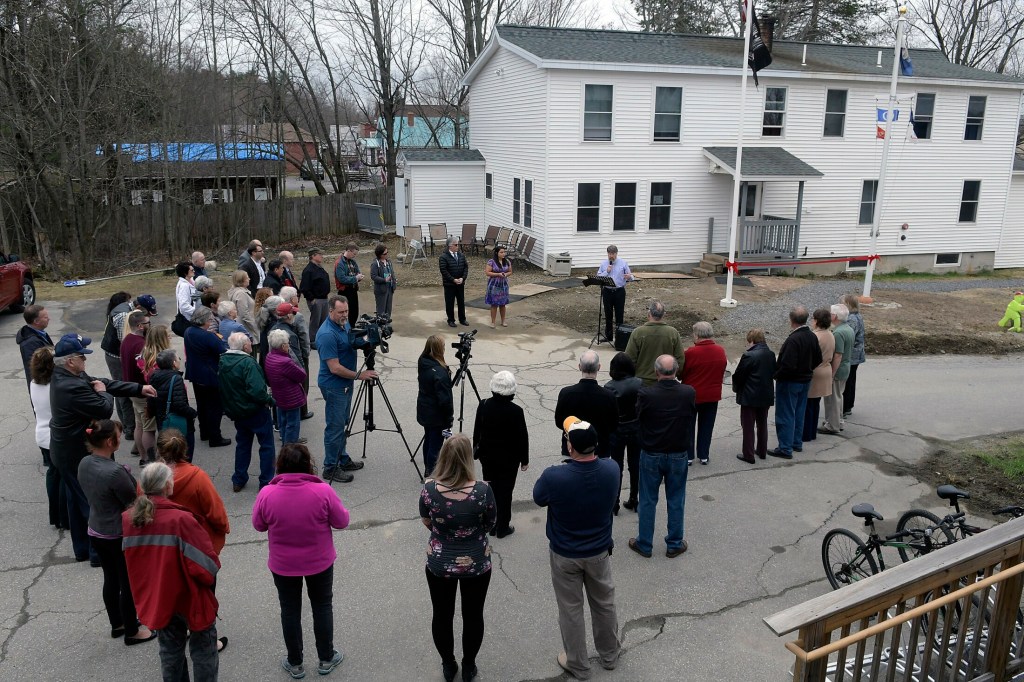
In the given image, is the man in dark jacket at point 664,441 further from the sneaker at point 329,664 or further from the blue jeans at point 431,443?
the sneaker at point 329,664

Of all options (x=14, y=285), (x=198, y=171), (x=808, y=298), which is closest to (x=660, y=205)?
(x=808, y=298)

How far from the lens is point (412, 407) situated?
10.2 m

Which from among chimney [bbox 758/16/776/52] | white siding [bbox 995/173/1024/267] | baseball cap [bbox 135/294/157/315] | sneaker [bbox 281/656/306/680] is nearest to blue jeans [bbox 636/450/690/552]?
sneaker [bbox 281/656/306/680]

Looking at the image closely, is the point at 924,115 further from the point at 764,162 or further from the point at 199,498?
the point at 199,498

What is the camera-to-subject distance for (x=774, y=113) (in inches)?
850

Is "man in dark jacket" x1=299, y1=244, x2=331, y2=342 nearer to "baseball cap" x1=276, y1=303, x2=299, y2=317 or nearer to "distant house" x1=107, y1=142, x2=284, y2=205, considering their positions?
"baseball cap" x1=276, y1=303, x2=299, y2=317

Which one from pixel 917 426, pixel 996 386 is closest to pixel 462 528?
pixel 917 426

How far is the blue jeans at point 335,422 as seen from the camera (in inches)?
306

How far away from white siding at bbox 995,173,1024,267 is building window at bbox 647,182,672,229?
12.7 m

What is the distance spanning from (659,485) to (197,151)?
22.7 metres

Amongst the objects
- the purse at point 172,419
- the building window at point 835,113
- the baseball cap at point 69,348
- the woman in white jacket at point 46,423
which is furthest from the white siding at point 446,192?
the baseball cap at point 69,348

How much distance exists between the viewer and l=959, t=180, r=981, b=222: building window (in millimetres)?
24328

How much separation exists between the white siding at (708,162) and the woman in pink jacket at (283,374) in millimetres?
13547

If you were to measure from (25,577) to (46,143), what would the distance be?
15939 millimetres
